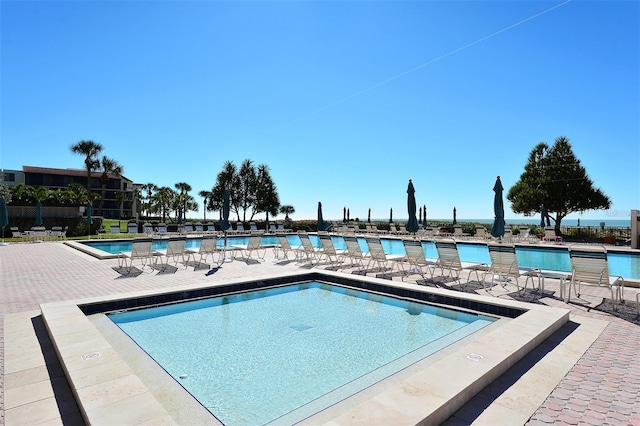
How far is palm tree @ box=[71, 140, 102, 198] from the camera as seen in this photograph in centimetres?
4166

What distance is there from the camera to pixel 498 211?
11.3 metres

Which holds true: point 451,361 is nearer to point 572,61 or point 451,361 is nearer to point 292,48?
point 572,61

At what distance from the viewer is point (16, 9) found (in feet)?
32.9

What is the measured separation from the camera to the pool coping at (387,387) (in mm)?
2404

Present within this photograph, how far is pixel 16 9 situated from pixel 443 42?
572 inches

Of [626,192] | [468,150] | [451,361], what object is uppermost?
[468,150]

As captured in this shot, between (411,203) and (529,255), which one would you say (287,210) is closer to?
(411,203)

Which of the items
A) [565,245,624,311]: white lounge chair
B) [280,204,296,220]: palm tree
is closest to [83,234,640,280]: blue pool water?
[565,245,624,311]: white lounge chair

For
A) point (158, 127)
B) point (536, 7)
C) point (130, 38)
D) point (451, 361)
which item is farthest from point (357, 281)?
point (158, 127)

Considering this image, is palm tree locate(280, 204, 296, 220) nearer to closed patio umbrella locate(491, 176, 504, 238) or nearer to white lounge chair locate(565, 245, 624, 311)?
closed patio umbrella locate(491, 176, 504, 238)

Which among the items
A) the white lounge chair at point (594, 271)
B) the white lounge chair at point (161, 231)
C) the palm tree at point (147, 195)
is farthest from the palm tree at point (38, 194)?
the white lounge chair at point (594, 271)

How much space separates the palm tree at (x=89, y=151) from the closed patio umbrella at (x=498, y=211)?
147ft

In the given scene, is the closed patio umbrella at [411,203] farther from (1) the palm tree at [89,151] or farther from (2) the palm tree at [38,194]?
(1) the palm tree at [89,151]

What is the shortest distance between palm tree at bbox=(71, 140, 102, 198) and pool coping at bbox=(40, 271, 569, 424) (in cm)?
4540
